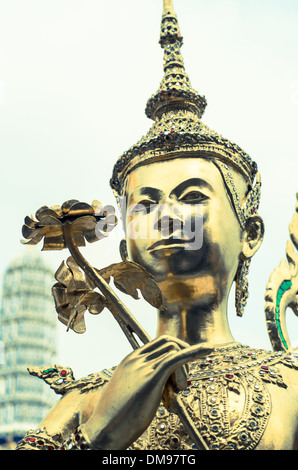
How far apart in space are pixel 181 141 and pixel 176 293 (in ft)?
Result: 3.40

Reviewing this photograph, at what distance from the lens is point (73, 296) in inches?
159

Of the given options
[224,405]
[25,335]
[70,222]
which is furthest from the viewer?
[25,335]

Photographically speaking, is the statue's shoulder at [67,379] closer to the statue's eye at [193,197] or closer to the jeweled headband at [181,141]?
the statue's eye at [193,197]

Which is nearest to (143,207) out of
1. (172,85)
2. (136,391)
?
(172,85)

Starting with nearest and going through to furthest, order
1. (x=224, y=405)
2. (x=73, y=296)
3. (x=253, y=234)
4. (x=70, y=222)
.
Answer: (x=70, y=222), (x=73, y=296), (x=224, y=405), (x=253, y=234)

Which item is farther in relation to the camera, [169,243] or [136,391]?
[169,243]

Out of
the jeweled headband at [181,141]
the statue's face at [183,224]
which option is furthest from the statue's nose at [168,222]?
the jeweled headband at [181,141]

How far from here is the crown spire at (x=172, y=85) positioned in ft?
18.7

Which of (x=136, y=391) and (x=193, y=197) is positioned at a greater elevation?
(x=193, y=197)

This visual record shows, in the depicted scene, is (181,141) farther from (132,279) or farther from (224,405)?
(224,405)

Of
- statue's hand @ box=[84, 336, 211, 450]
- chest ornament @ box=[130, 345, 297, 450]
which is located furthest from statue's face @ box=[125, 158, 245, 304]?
statue's hand @ box=[84, 336, 211, 450]

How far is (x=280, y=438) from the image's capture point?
14.5ft

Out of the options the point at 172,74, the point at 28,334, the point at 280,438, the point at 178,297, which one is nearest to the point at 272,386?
the point at 280,438
